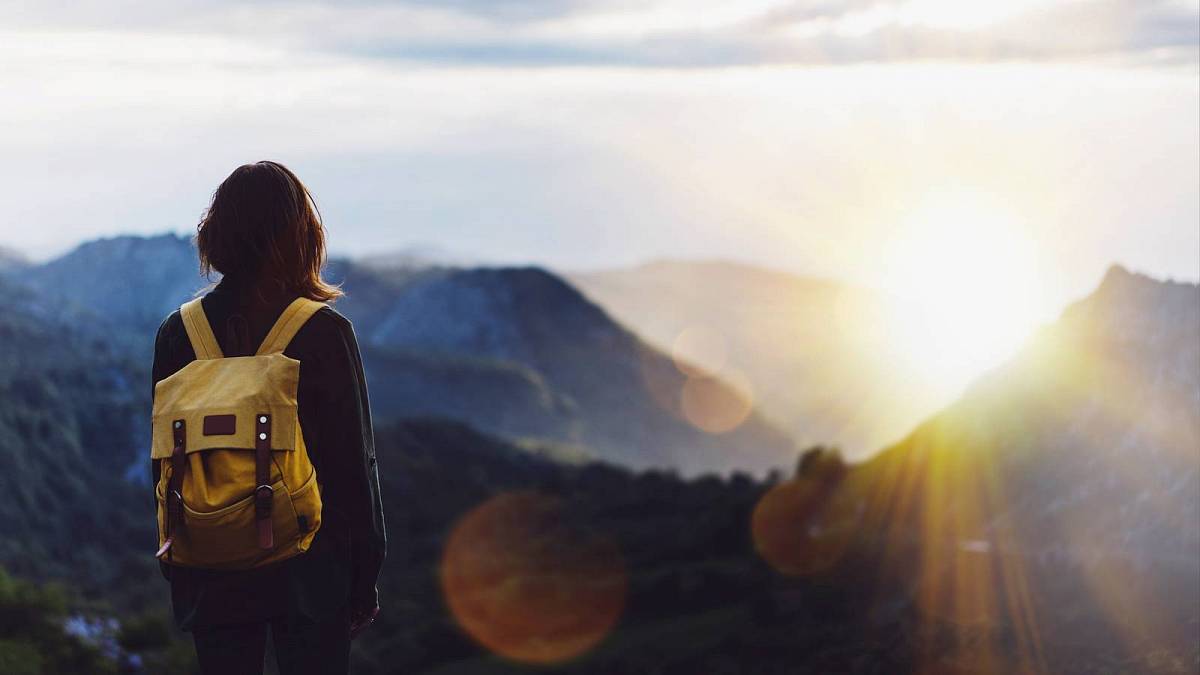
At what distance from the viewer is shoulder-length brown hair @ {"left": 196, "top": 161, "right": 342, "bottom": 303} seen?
15.7 feet

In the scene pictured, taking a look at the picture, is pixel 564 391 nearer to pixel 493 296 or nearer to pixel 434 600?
pixel 493 296

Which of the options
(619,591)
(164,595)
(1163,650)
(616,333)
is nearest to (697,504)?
(619,591)

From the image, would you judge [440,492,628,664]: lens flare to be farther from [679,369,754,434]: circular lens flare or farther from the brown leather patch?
[679,369,754,434]: circular lens flare

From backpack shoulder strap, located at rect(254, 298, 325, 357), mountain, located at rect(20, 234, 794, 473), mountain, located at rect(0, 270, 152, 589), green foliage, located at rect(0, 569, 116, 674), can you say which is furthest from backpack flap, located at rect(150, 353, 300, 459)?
mountain, located at rect(20, 234, 794, 473)

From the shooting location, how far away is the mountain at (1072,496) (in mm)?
9102

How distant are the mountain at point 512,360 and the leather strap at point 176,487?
68.3 m

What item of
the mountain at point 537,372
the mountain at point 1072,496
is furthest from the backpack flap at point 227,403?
the mountain at point 537,372

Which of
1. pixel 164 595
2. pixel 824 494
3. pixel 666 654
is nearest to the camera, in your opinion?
pixel 666 654

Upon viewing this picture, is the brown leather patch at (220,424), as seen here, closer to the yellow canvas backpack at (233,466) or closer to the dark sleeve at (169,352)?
the yellow canvas backpack at (233,466)

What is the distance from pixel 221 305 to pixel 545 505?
2780 cm

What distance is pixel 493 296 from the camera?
129 meters

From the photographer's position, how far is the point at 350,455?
4.74m

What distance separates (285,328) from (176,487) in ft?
2.17

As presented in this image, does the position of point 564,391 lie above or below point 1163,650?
below
